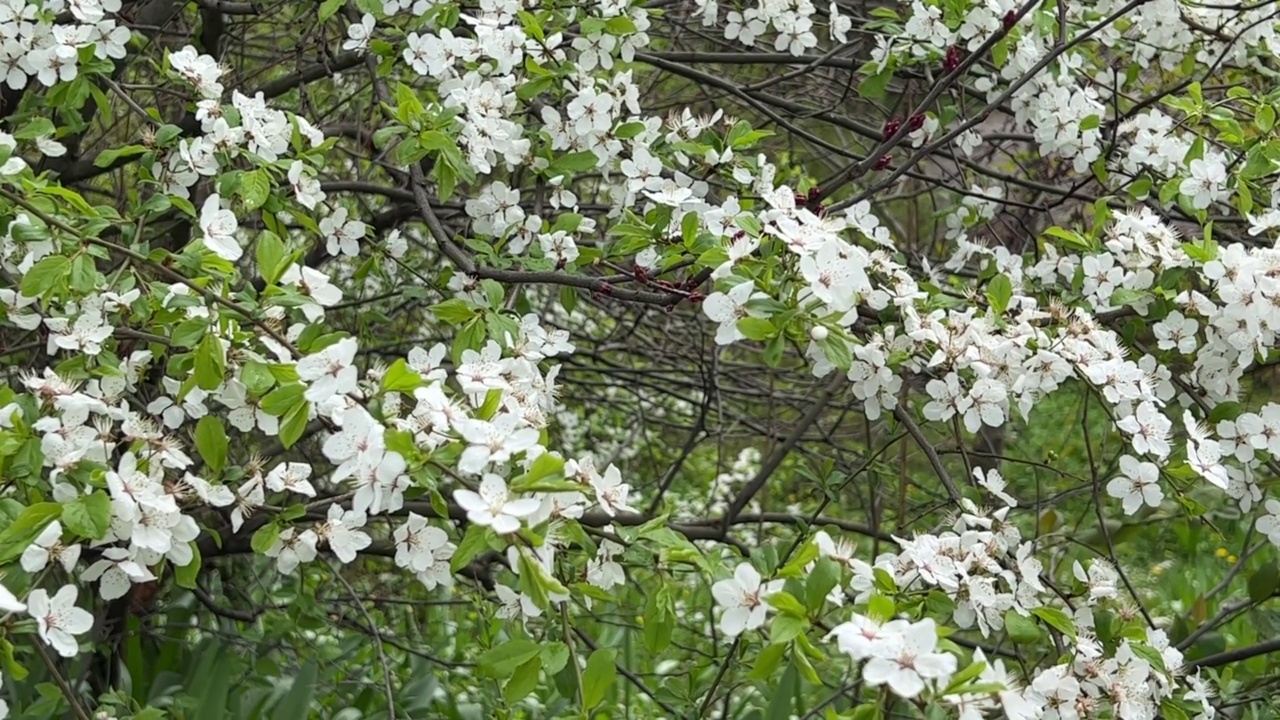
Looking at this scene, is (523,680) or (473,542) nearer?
(473,542)

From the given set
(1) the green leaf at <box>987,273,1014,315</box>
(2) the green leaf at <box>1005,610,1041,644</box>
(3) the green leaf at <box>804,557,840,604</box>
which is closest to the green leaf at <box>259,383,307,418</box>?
(3) the green leaf at <box>804,557,840,604</box>

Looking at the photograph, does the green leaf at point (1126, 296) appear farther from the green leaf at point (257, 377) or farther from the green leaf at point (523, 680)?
the green leaf at point (257, 377)

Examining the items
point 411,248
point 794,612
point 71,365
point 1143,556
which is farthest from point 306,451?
point 1143,556

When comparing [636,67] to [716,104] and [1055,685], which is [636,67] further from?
[1055,685]

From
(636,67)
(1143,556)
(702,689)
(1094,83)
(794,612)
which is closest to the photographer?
(794,612)

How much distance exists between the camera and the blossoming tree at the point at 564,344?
1.40 meters

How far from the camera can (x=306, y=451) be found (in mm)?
3506

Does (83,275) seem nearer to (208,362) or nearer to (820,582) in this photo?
(208,362)

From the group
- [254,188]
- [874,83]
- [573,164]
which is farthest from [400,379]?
[874,83]

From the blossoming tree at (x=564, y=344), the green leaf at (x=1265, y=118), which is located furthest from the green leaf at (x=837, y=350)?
the green leaf at (x=1265, y=118)

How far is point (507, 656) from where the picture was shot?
1.44 m

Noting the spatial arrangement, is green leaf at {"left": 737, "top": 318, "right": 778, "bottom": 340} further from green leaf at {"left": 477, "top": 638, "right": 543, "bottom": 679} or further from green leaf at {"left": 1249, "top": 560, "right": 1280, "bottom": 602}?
green leaf at {"left": 1249, "top": 560, "right": 1280, "bottom": 602}

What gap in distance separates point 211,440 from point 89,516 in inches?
7.8

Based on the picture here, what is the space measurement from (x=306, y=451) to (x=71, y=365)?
1.94 m
